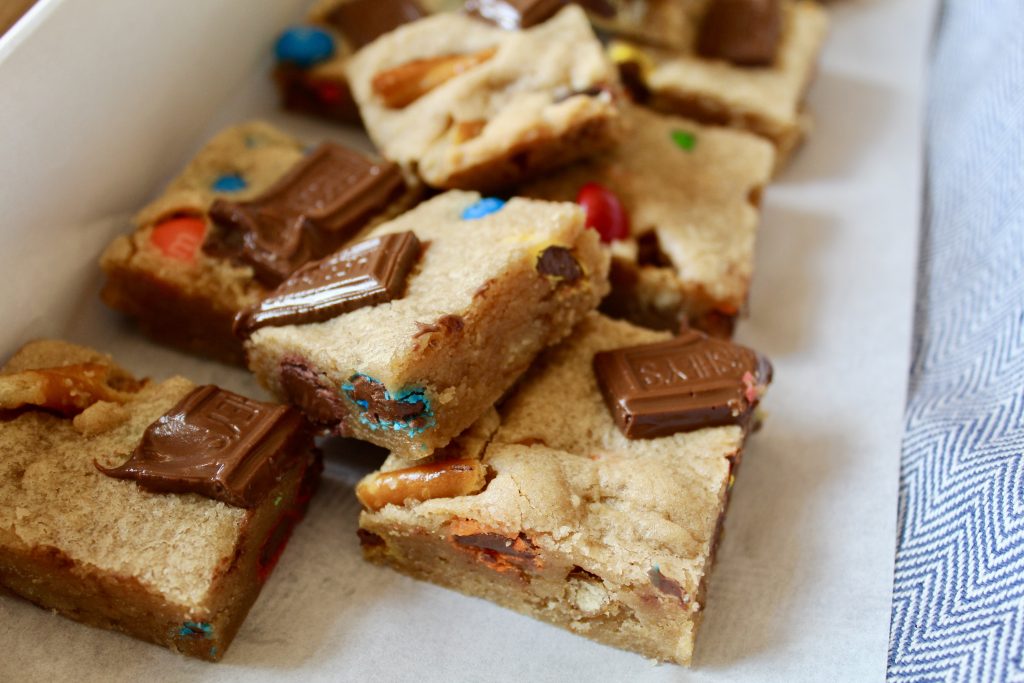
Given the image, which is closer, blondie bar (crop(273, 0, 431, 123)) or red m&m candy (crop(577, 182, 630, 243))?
red m&m candy (crop(577, 182, 630, 243))

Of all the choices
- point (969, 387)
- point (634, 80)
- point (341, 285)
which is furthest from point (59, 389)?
point (969, 387)

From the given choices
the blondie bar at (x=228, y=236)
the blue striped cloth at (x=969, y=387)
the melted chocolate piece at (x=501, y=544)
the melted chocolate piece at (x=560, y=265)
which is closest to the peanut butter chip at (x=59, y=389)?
the blondie bar at (x=228, y=236)

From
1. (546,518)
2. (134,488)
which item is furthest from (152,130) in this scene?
(546,518)

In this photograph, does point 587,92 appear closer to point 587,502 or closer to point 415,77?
point 415,77

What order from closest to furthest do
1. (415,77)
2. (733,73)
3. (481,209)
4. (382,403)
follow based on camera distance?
1. (382,403)
2. (481,209)
3. (415,77)
4. (733,73)

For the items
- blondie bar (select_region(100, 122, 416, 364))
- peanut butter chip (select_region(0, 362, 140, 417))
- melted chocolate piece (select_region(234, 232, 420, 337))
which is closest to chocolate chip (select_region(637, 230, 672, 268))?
blondie bar (select_region(100, 122, 416, 364))

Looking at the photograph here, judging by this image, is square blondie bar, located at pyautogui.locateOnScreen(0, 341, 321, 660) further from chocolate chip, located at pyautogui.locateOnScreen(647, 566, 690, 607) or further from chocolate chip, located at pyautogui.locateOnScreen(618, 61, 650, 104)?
chocolate chip, located at pyautogui.locateOnScreen(618, 61, 650, 104)
